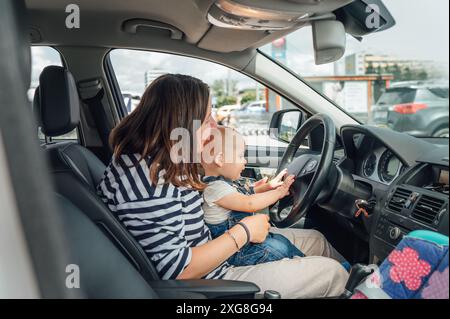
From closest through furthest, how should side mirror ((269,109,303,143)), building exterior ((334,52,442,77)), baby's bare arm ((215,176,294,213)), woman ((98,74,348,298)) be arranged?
building exterior ((334,52,442,77)), woman ((98,74,348,298)), baby's bare arm ((215,176,294,213)), side mirror ((269,109,303,143))

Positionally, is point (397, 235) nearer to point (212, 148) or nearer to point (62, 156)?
point (212, 148)

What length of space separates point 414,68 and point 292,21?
62 centimetres

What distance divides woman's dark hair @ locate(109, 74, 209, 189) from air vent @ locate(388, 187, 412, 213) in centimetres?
65

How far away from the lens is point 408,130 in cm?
169

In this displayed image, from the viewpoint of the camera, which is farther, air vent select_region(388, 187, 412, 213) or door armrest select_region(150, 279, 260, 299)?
air vent select_region(388, 187, 412, 213)

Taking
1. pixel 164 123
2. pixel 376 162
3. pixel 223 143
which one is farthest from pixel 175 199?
pixel 376 162

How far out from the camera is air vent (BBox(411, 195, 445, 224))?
1.35 m

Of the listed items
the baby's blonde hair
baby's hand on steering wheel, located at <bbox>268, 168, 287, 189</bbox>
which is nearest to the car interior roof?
the baby's blonde hair

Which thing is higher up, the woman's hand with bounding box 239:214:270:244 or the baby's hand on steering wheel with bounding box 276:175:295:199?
the baby's hand on steering wheel with bounding box 276:175:295:199

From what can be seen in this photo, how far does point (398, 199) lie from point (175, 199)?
747 millimetres

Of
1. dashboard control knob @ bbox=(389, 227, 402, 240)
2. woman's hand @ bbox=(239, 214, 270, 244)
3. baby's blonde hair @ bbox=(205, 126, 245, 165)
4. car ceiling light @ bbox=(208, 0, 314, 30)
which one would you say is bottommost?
dashboard control knob @ bbox=(389, 227, 402, 240)

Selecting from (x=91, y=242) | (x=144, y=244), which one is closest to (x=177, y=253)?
(x=144, y=244)

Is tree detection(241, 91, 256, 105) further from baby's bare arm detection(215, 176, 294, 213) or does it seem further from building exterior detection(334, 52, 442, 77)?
baby's bare arm detection(215, 176, 294, 213)

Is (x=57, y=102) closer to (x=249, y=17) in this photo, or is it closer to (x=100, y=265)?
(x=100, y=265)
